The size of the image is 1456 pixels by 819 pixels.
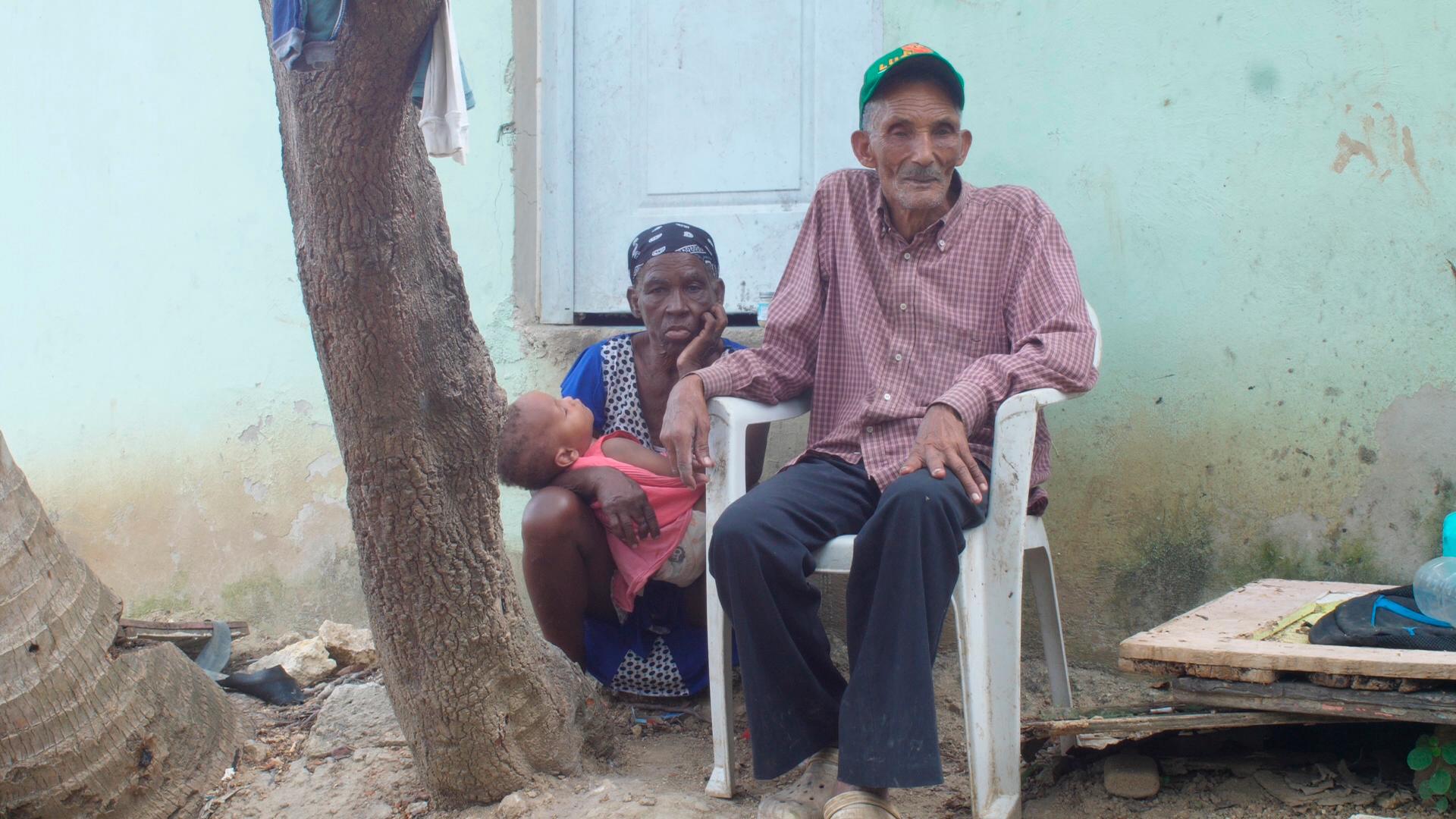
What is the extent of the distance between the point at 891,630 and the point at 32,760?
1.76 metres

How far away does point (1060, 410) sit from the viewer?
3.23 m

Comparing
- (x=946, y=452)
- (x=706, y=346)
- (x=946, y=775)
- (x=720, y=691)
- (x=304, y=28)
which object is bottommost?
(x=946, y=775)

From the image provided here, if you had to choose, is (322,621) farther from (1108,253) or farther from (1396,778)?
(1396,778)

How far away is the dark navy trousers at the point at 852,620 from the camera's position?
7.13ft

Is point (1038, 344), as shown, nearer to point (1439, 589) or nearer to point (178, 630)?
point (1439, 589)

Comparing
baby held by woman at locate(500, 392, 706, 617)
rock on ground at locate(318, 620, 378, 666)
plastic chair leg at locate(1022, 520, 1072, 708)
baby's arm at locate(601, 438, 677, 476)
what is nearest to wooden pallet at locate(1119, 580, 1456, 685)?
plastic chair leg at locate(1022, 520, 1072, 708)

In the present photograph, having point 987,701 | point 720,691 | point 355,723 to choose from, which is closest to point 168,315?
point 355,723

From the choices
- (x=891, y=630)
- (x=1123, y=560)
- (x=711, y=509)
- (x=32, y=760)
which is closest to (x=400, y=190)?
(x=711, y=509)

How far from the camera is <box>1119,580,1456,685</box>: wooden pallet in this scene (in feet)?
6.82

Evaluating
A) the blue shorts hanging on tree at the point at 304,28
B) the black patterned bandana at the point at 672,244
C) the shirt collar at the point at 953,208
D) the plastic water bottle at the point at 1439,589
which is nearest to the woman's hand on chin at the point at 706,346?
the black patterned bandana at the point at 672,244

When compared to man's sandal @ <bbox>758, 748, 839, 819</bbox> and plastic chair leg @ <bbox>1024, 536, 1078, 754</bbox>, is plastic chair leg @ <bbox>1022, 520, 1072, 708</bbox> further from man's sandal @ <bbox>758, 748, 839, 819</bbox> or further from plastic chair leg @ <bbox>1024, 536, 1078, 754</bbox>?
man's sandal @ <bbox>758, 748, 839, 819</bbox>

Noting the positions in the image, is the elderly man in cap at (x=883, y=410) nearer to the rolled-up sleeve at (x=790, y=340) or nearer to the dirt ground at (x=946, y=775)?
the rolled-up sleeve at (x=790, y=340)

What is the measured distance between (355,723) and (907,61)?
7.07 feet

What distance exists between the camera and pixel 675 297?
3090 mm
